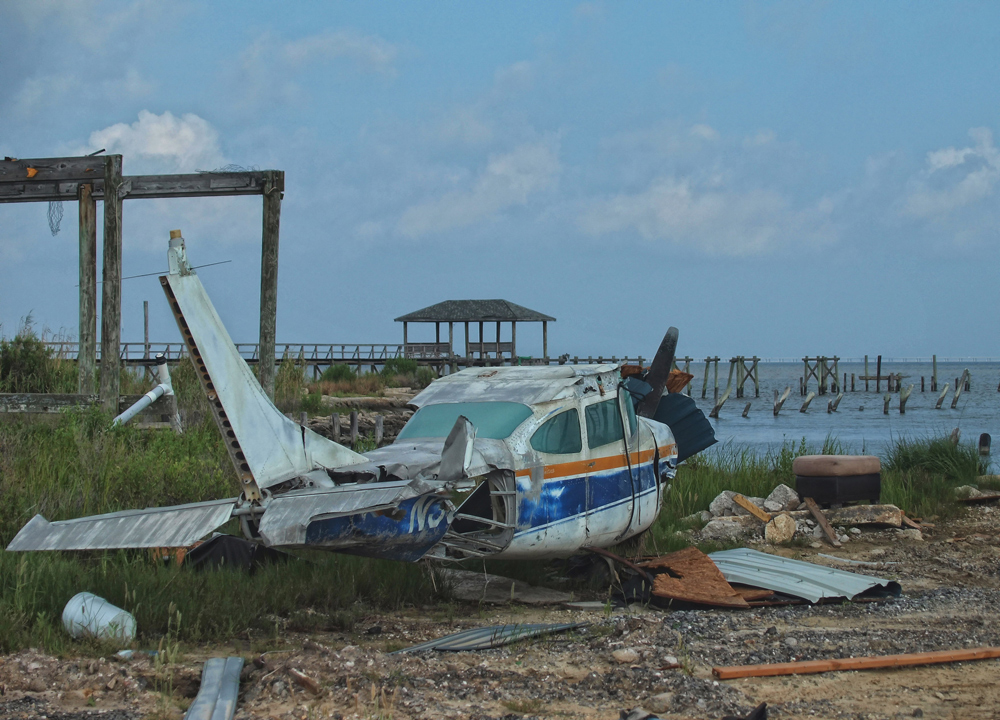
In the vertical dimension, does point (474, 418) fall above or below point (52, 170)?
below

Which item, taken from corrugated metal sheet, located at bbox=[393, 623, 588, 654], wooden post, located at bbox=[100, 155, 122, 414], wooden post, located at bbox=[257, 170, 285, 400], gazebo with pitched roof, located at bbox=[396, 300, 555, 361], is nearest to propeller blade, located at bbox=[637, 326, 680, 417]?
corrugated metal sheet, located at bbox=[393, 623, 588, 654]

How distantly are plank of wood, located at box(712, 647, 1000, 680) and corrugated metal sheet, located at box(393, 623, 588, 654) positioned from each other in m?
1.53

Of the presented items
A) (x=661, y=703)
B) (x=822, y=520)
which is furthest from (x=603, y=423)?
(x=822, y=520)

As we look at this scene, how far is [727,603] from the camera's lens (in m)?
9.02

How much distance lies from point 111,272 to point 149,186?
135 centimetres

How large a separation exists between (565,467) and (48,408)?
27.2 ft

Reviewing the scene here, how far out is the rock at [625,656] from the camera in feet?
22.7

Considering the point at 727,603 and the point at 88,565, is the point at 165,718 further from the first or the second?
the point at 727,603

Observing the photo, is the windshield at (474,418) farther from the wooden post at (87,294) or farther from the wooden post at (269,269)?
the wooden post at (87,294)

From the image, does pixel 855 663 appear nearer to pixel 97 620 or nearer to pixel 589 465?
pixel 589 465

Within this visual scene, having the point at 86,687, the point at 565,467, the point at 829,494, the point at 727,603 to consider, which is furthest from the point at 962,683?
the point at 829,494

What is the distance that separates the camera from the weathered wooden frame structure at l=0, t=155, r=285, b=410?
43.2ft

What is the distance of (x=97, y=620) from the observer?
709 centimetres

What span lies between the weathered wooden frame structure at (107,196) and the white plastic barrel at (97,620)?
605cm
